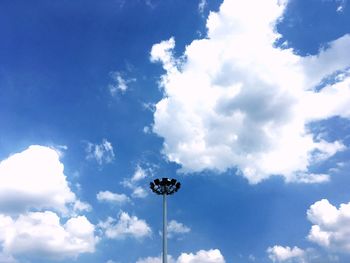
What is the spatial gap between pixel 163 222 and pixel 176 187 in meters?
5.93

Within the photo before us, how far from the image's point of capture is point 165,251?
50.2m

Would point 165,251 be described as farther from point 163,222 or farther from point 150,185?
point 150,185

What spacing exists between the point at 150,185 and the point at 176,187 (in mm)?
3494

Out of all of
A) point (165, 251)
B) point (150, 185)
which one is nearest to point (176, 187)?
point (150, 185)

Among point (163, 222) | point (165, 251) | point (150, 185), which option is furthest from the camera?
point (150, 185)

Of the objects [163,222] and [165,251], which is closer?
[165,251]

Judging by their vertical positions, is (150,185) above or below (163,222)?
above

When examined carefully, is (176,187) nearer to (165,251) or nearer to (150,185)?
(150,185)

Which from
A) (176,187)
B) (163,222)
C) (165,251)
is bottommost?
(165,251)

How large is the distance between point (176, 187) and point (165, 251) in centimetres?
1010

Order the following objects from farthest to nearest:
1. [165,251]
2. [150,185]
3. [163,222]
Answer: [150,185], [163,222], [165,251]

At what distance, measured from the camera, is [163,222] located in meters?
53.6

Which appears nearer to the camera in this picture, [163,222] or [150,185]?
[163,222]

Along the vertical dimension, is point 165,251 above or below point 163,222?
below
